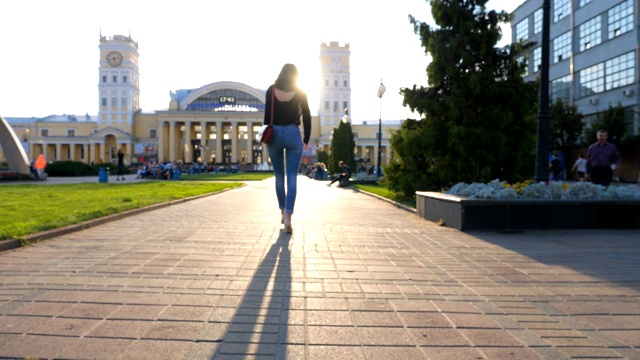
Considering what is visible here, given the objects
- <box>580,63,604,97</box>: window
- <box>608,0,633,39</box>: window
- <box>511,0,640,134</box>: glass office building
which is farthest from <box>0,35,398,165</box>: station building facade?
<box>608,0,633,39</box>: window

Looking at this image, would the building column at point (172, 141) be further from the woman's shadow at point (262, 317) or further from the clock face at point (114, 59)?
the woman's shadow at point (262, 317)

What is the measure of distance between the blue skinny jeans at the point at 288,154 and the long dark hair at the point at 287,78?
54 centimetres

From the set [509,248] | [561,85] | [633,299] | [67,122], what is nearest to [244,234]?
[509,248]

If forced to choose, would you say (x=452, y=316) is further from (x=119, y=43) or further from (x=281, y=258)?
(x=119, y=43)

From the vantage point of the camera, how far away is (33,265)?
197 inches

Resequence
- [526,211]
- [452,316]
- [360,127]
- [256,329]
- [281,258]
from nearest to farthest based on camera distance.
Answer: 1. [256,329]
2. [452,316]
3. [281,258]
4. [526,211]
5. [360,127]

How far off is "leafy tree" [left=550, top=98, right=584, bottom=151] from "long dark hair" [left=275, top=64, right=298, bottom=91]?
28898mm

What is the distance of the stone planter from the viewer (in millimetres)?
8516

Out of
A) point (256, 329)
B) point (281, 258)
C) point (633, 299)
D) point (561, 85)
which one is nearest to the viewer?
A: point (256, 329)

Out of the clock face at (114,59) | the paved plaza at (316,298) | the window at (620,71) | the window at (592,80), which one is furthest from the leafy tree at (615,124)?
the clock face at (114,59)

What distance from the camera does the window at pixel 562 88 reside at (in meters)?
37.9

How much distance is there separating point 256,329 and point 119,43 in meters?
112

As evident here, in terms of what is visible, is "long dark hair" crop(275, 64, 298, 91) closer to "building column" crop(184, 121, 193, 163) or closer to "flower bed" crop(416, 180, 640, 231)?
"flower bed" crop(416, 180, 640, 231)

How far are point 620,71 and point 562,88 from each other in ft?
24.2
